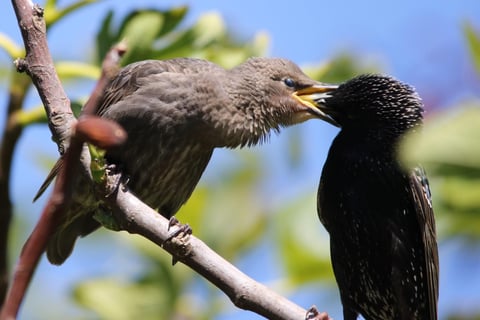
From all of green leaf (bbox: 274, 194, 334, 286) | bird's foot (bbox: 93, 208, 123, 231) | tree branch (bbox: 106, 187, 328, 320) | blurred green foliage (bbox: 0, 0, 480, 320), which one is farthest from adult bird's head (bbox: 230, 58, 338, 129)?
tree branch (bbox: 106, 187, 328, 320)

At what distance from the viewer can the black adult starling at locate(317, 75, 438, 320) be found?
13.0 feet

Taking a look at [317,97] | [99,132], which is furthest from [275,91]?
[99,132]

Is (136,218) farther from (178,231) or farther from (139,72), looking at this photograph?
(139,72)

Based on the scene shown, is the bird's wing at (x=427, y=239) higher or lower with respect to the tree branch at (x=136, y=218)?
higher

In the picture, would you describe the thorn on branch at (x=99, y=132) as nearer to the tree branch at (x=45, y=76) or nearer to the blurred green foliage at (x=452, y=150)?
the blurred green foliage at (x=452, y=150)

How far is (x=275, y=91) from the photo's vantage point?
4.17 meters

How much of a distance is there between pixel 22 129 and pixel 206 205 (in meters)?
1.26

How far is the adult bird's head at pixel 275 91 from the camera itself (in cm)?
404

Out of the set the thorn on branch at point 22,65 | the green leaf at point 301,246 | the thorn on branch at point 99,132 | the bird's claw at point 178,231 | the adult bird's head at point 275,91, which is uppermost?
the adult bird's head at point 275,91

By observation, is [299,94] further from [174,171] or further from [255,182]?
[174,171]

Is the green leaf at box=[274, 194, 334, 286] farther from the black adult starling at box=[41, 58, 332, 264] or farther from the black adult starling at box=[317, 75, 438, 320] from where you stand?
the black adult starling at box=[41, 58, 332, 264]

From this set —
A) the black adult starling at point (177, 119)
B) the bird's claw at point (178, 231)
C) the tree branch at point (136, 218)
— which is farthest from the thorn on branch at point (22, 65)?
A: the black adult starling at point (177, 119)

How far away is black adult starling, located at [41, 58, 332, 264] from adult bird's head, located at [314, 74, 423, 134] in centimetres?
18

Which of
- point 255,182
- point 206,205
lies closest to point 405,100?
point 255,182
